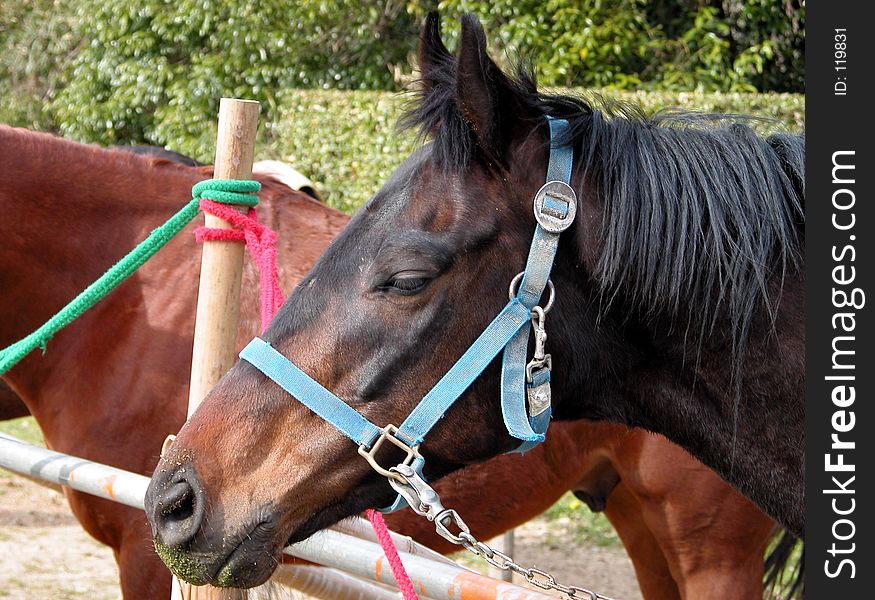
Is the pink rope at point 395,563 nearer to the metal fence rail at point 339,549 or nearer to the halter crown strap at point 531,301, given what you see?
the metal fence rail at point 339,549

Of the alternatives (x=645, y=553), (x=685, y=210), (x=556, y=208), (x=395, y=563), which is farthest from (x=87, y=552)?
(x=685, y=210)

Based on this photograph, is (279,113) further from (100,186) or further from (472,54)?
(472,54)

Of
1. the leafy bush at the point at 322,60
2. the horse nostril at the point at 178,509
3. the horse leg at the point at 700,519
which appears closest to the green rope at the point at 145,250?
the horse nostril at the point at 178,509

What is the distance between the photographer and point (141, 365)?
2857 millimetres

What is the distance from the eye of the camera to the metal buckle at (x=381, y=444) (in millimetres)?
1662

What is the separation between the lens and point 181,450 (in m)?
1.70

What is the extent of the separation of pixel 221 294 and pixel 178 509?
59cm

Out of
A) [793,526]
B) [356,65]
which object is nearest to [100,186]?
[793,526]

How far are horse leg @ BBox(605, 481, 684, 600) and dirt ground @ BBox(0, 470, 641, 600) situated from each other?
55.4 inches

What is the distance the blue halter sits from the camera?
167 cm

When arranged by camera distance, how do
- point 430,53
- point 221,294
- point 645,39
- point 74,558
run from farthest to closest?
point 645,39, point 74,558, point 221,294, point 430,53

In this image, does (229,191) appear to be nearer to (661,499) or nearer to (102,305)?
(102,305)

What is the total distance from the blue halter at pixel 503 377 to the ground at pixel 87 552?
3687 millimetres

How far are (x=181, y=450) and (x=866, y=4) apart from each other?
1.41 m
